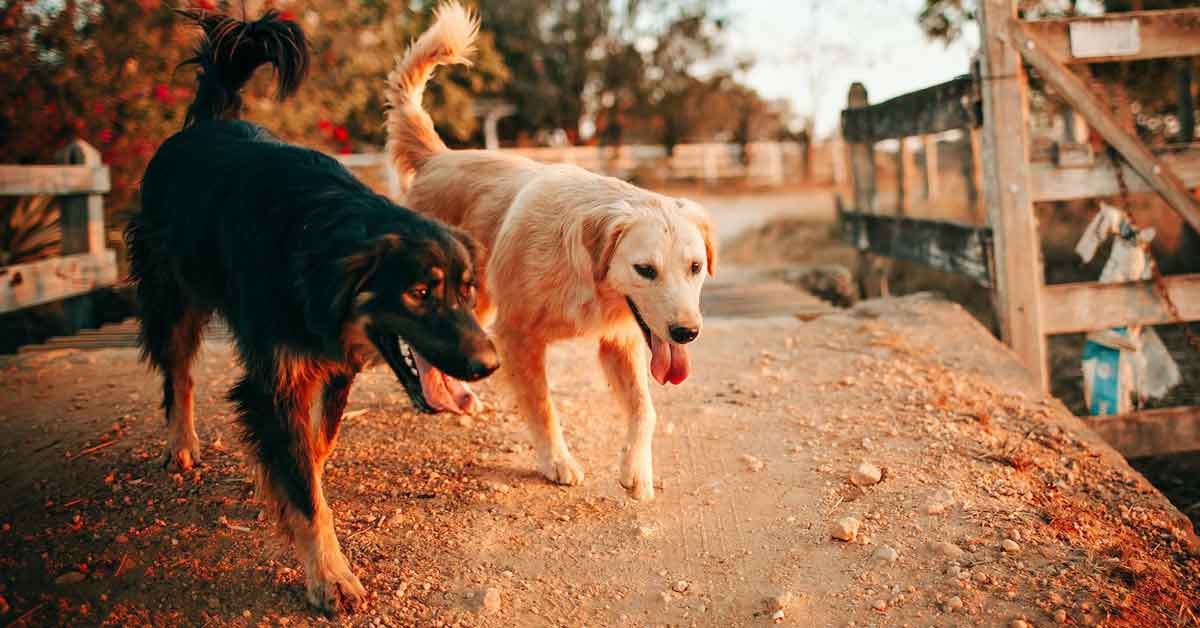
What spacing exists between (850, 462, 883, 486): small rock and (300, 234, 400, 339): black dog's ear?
232 cm

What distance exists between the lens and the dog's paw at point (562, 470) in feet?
13.0

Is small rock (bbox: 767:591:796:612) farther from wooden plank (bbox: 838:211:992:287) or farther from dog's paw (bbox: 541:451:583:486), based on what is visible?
wooden plank (bbox: 838:211:992:287)

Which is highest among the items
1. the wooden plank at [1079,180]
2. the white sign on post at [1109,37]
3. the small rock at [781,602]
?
the white sign on post at [1109,37]

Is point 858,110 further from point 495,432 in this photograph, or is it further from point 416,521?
point 416,521

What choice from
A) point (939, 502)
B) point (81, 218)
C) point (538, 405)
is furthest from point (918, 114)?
point (81, 218)

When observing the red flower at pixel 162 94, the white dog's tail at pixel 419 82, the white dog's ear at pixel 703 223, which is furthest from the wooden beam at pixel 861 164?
the red flower at pixel 162 94

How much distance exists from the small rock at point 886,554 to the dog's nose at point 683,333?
106 cm

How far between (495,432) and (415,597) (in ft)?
5.40

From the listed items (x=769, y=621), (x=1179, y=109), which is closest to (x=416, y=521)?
(x=769, y=621)

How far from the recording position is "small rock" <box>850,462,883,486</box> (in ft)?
12.9

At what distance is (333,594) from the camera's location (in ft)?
9.64

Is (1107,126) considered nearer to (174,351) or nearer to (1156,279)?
(1156,279)

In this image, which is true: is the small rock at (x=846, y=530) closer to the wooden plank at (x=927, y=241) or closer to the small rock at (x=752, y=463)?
the small rock at (x=752, y=463)

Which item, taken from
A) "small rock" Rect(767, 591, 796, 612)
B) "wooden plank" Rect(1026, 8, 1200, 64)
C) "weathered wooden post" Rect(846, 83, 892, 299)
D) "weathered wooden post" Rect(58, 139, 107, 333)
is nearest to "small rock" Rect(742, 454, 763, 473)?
"small rock" Rect(767, 591, 796, 612)
